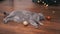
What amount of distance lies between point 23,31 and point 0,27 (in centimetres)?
39

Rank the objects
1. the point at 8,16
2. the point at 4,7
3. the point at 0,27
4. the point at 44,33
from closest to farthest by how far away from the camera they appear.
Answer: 1. the point at 44,33
2. the point at 0,27
3. the point at 8,16
4. the point at 4,7

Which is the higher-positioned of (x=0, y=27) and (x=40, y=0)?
(x=40, y=0)

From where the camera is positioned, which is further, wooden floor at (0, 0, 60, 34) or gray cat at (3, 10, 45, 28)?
gray cat at (3, 10, 45, 28)

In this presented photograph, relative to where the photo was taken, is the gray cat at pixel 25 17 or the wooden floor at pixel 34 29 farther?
the gray cat at pixel 25 17

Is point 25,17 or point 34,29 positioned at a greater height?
point 25,17

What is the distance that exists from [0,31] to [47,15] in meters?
0.96

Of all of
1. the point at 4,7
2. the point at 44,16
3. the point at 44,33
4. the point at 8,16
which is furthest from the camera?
the point at 4,7

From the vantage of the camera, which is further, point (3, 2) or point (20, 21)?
point (3, 2)

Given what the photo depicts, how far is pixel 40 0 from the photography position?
3172 mm

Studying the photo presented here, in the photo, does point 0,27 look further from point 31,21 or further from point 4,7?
point 4,7

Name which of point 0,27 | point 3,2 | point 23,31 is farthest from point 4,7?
point 23,31

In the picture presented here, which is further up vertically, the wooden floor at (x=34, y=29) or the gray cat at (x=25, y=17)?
the gray cat at (x=25, y=17)

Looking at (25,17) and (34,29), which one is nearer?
(34,29)

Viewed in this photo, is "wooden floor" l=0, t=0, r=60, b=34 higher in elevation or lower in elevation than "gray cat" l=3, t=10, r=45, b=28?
lower
